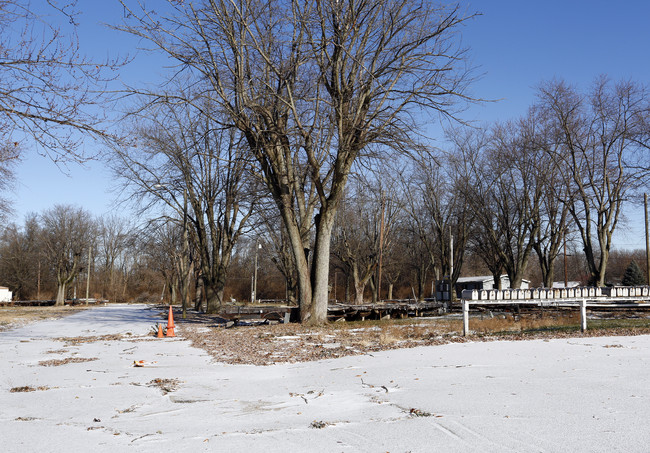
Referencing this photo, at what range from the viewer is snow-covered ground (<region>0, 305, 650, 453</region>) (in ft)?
15.7

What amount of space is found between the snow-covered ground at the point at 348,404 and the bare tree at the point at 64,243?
53791 millimetres

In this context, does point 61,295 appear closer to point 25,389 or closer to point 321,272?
point 321,272

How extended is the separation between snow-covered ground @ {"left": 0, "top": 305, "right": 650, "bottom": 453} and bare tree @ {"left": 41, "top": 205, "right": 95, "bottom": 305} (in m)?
53.8

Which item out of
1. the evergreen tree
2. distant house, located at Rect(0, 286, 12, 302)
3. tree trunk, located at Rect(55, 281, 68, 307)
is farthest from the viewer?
distant house, located at Rect(0, 286, 12, 302)

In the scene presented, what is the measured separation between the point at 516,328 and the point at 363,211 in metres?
31.8

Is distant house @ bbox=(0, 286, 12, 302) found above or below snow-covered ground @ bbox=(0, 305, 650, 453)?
→ below

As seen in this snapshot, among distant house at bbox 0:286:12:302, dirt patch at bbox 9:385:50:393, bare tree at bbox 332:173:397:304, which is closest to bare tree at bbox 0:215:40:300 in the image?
distant house at bbox 0:286:12:302

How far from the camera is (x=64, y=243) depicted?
6053 cm

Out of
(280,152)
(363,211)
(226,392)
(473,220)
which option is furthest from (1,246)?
(226,392)

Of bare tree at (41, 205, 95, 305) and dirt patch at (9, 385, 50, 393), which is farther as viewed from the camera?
bare tree at (41, 205, 95, 305)

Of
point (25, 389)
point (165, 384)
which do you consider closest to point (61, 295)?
point (25, 389)

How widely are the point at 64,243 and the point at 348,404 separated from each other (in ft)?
201

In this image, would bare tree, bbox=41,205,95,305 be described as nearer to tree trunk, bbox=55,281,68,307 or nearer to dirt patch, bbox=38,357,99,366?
tree trunk, bbox=55,281,68,307

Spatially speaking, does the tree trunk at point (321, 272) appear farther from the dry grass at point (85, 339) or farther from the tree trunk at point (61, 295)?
the tree trunk at point (61, 295)
